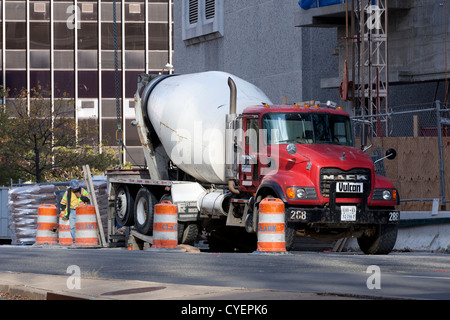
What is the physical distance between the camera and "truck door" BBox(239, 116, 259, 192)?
20312 millimetres

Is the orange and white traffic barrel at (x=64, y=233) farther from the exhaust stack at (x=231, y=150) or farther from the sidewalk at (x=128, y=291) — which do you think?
the sidewalk at (x=128, y=291)

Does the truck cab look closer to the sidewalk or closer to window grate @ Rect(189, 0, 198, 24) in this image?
the sidewalk

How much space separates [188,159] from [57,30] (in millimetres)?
54658

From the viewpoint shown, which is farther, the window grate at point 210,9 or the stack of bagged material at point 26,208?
the window grate at point 210,9

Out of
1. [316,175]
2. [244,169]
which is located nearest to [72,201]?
[244,169]

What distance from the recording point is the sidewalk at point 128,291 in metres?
9.93

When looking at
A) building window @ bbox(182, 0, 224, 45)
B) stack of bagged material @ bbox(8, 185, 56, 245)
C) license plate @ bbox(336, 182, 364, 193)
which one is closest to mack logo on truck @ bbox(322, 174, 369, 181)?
license plate @ bbox(336, 182, 364, 193)

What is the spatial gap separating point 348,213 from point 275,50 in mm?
17898

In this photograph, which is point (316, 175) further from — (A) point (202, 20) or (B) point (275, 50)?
(A) point (202, 20)

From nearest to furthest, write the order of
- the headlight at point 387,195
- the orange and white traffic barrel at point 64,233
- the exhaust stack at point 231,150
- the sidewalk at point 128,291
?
the sidewalk at point 128,291, the headlight at point 387,195, the exhaust stack at point 231,150, the orange and white traffic barrel at point 64,233

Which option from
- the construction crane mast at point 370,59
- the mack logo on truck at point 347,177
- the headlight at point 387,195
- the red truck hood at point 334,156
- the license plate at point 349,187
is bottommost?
the headlight at point 387,195

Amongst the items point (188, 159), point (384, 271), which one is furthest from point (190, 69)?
point (384, 271)

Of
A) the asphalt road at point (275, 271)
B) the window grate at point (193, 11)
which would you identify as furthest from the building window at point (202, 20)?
the asphalt road at point (275, 271)

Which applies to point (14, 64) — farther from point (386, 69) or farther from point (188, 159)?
point (188, 159)
